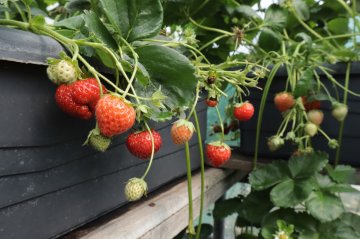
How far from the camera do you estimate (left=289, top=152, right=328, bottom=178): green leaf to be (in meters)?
0.83

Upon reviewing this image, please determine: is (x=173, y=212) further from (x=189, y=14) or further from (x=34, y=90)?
(x=189, y=14)

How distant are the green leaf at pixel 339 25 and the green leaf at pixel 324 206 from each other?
0.60m

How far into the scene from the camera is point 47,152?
473 mm

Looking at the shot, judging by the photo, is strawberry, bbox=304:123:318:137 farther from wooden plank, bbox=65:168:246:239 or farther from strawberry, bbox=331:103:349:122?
wooden plank, bbox=65:168:246:239

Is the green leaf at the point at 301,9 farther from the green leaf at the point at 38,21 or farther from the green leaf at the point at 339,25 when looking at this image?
the green leaf at the point at 38,21

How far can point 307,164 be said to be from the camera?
85 centimetres

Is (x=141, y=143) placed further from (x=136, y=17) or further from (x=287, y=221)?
(x=287, y=221)

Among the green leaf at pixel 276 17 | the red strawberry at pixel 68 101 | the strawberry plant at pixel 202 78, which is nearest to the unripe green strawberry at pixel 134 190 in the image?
the strawberry plant at pixel 202 78

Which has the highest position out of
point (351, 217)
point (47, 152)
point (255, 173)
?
point (47, 152)

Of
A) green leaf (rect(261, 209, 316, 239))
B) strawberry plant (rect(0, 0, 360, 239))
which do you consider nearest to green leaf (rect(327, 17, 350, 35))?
strawberry plant (rect(0, 0, 360, 239))

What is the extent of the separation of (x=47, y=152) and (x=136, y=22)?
0.20 metres

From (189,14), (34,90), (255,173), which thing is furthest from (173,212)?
(189,14)

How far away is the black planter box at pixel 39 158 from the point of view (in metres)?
0.42

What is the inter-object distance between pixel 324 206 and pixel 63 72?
0.61 m
